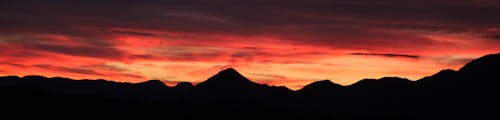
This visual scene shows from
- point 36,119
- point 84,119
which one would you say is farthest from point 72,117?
point 36,119

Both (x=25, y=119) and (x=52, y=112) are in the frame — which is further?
(x=52, y=112)

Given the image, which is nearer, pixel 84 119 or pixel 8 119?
pixel 8 119

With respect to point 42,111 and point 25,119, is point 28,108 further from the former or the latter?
point 25,119

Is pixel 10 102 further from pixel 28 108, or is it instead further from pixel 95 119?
pixel 95 119

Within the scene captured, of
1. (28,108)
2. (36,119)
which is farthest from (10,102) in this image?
(36,119)

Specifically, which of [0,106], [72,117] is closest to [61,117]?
[72,117]

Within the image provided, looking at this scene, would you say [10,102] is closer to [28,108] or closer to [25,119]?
[28,108]

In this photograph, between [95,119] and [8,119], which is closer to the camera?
[8,119]

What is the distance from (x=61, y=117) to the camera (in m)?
193

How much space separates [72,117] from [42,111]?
8.16 meters

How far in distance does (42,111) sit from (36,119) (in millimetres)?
12600

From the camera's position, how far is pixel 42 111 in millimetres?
194500

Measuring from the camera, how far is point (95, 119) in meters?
198

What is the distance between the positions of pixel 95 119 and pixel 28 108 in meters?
18.2
